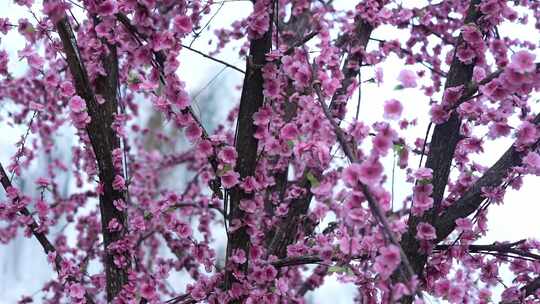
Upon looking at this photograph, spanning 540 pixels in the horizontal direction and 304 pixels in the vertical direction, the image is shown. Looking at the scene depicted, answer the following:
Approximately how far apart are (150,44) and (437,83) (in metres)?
2.04

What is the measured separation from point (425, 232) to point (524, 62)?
29.8 inches

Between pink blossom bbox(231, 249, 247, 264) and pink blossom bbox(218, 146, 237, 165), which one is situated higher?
pink blossom bbox(218, 146, 237, 165)

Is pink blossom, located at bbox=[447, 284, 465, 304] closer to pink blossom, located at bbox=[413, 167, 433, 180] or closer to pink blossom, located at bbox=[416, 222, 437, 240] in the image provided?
pink blossom, located at bbox=[416, 222, 437, 240]

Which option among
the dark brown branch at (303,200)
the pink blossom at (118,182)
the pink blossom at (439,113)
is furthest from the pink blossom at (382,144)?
the pink blossom at (118,182)

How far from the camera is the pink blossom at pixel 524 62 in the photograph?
167cm

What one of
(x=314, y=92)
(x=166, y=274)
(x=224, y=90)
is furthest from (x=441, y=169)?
(x=224, y=90)

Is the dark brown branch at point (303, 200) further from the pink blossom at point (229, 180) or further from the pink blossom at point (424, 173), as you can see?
the pink blossom at point (424, 173)

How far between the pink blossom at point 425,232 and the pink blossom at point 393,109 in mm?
675

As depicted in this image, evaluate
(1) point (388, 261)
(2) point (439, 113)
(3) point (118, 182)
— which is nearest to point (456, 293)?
(1) point (388, 261)

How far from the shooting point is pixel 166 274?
112 inches

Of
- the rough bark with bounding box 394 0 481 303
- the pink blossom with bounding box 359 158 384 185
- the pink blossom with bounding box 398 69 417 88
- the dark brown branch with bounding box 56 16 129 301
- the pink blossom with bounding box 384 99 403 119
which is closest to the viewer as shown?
the pink blossom with bounding box 359 158 384 185

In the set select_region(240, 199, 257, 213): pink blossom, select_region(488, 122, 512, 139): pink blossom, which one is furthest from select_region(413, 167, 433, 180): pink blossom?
select_region(240, 199, 257, 213): pink blossom

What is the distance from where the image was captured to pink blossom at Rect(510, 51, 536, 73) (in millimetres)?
1673

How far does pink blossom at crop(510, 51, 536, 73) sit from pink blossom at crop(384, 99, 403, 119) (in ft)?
1.31
